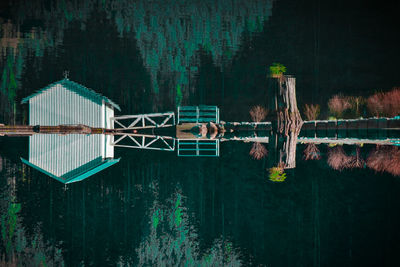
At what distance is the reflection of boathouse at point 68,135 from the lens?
51.4 ft

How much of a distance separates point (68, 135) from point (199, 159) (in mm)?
6990

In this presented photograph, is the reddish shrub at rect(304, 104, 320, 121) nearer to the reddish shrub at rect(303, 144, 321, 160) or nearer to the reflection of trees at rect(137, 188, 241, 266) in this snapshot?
the reddish shrub at rect(303, 144, 321, 160)

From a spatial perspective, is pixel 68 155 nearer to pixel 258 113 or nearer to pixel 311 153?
pixel 258 113

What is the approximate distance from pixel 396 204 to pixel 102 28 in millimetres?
20278

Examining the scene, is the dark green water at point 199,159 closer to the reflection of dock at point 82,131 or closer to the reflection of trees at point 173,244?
the reflection of trees at point 173,244

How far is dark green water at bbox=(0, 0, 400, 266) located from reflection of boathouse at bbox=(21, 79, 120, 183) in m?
1.72

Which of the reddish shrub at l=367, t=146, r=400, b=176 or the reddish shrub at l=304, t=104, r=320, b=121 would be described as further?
the reddish shrub at l=304, t=104, r=320, b=121

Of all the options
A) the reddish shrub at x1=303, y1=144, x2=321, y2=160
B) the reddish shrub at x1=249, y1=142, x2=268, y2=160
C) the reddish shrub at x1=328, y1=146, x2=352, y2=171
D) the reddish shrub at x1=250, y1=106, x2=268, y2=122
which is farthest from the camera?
the reddish shrub at x1=250, y1=106, x2=268, y2=122

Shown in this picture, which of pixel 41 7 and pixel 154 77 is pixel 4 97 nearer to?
pixel 41 7

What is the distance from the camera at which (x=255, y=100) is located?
19516mm

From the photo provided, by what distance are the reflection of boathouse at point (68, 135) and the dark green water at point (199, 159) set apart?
1.72 meters

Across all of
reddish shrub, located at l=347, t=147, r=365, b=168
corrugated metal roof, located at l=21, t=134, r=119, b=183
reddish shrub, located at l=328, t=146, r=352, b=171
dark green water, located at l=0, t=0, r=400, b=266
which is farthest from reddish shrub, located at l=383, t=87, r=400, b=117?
corrugated metal roof, located at l=21, t=134, r=119, b=183

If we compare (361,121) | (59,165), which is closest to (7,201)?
(59,165)

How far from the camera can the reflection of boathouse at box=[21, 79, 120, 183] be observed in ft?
51.4
